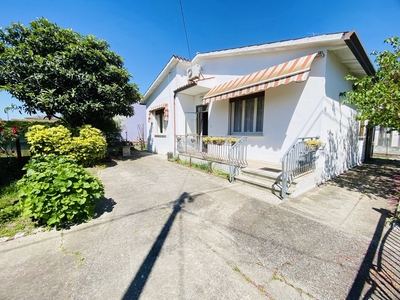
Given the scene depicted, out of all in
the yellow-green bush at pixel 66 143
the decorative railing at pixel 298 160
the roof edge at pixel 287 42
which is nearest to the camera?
the decorative railing at pixel 298 160

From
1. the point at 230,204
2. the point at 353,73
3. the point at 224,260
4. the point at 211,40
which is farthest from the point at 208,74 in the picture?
the point at 224,260

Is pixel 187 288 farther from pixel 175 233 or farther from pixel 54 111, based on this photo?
pixel 54 111

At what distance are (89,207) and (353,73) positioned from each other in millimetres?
11712

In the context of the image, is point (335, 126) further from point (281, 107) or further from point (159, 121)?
point (159, 121)

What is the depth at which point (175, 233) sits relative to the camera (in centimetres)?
320

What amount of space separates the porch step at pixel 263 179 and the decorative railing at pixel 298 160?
0.92 ft

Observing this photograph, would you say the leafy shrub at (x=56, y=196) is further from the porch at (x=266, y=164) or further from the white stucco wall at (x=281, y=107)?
the white stucco wall at (x=281, y=107)

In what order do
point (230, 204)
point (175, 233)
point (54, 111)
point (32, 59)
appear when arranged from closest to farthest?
point (175, 233) → point (230, 204) → point (32, 59) → point (54, 111)

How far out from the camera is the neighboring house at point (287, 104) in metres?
5.58

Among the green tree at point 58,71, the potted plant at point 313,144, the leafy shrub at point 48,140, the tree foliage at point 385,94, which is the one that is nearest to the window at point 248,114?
the potted plant at point 313,144

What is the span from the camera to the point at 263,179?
582 cm

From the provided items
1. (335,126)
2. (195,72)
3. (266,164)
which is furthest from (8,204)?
(335,126)

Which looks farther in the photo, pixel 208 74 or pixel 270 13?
pixel 208 74

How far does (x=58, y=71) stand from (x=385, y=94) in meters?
12.5
